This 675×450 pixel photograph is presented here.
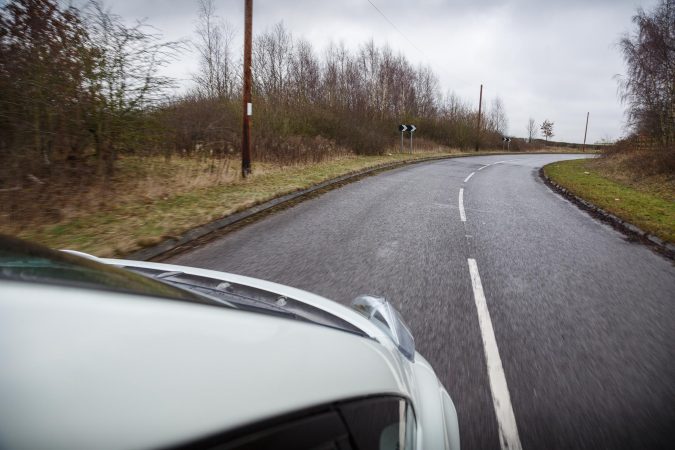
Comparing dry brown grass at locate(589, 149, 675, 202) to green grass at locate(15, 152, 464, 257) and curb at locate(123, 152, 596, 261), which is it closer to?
curb at locate(123, 152, 596, 261)

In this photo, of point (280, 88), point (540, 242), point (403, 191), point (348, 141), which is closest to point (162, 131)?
point (403, 191)

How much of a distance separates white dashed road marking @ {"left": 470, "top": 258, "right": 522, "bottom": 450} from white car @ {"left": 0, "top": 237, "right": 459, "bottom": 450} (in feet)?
3.88

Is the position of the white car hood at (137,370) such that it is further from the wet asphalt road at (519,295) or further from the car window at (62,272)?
the wet asphalt road at (519,295)

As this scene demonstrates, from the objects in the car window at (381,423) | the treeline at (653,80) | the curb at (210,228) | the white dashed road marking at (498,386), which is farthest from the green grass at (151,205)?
the treeline at (653,80)

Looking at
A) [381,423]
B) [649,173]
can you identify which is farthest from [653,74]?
[381,423]

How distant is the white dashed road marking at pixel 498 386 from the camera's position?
2.14 meters

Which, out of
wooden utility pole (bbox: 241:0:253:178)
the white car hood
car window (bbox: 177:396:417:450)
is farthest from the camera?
wooden utility pole (bbox: 241:0:253:178)

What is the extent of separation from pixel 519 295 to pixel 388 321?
277 cm

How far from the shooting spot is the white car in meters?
0.63

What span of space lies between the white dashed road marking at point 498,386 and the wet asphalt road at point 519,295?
1.6 inches

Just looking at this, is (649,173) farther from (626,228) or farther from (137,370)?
(137,370)

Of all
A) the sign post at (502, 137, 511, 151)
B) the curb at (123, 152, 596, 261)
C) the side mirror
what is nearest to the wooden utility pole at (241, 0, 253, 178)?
the curb at (123, 152, 596, 261)

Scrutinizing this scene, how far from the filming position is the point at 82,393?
0.66 metres

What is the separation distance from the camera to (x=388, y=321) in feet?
6.34
